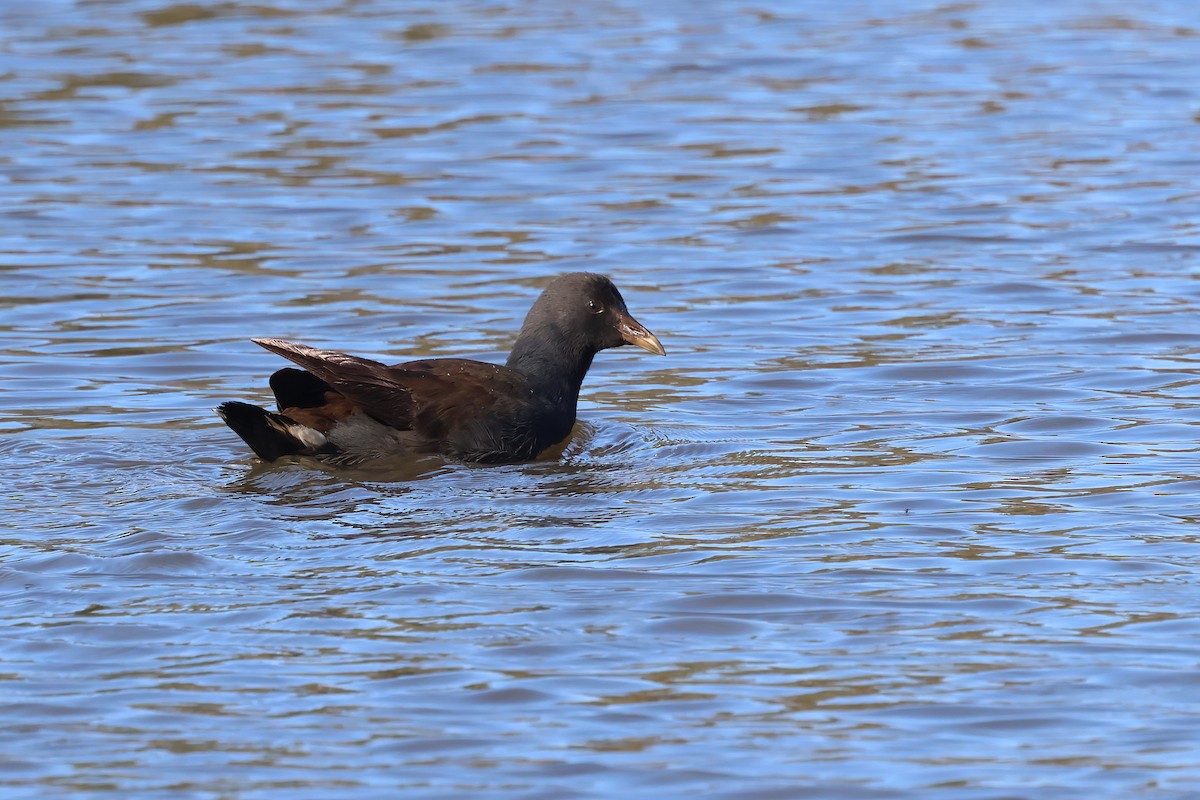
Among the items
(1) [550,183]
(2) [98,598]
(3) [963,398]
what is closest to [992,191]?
(1) [550,183]

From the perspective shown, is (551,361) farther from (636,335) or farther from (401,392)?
(401,392)

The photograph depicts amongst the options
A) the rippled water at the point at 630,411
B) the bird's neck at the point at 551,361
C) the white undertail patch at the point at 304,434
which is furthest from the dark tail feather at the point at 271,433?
the bird's neck at the point at 551,361

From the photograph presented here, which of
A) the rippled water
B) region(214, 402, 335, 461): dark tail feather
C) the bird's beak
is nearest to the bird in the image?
region(214, 402, 335, 461): dark tail feather

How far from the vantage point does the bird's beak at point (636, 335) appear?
1052 cm

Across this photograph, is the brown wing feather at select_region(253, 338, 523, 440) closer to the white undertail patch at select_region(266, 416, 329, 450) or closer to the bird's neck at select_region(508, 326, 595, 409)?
the white undertail patch at select_region(266, 416, 329, 450)

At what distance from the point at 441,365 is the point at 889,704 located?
161 inches

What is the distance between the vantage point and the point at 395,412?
31.4 feet

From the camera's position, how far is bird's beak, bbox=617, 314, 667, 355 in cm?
1052

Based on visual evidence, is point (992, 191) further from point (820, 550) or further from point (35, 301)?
point (820, 550)

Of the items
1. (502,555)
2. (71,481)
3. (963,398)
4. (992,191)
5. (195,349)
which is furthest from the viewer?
(992,191)

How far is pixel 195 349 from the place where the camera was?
40.9ft

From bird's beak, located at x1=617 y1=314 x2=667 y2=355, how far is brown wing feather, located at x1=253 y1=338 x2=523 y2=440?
40.6 inches

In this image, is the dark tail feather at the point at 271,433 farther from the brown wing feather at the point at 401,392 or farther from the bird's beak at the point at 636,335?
the bird's beak at the point at 636,335

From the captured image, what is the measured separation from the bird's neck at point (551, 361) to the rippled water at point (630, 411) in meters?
0.34
